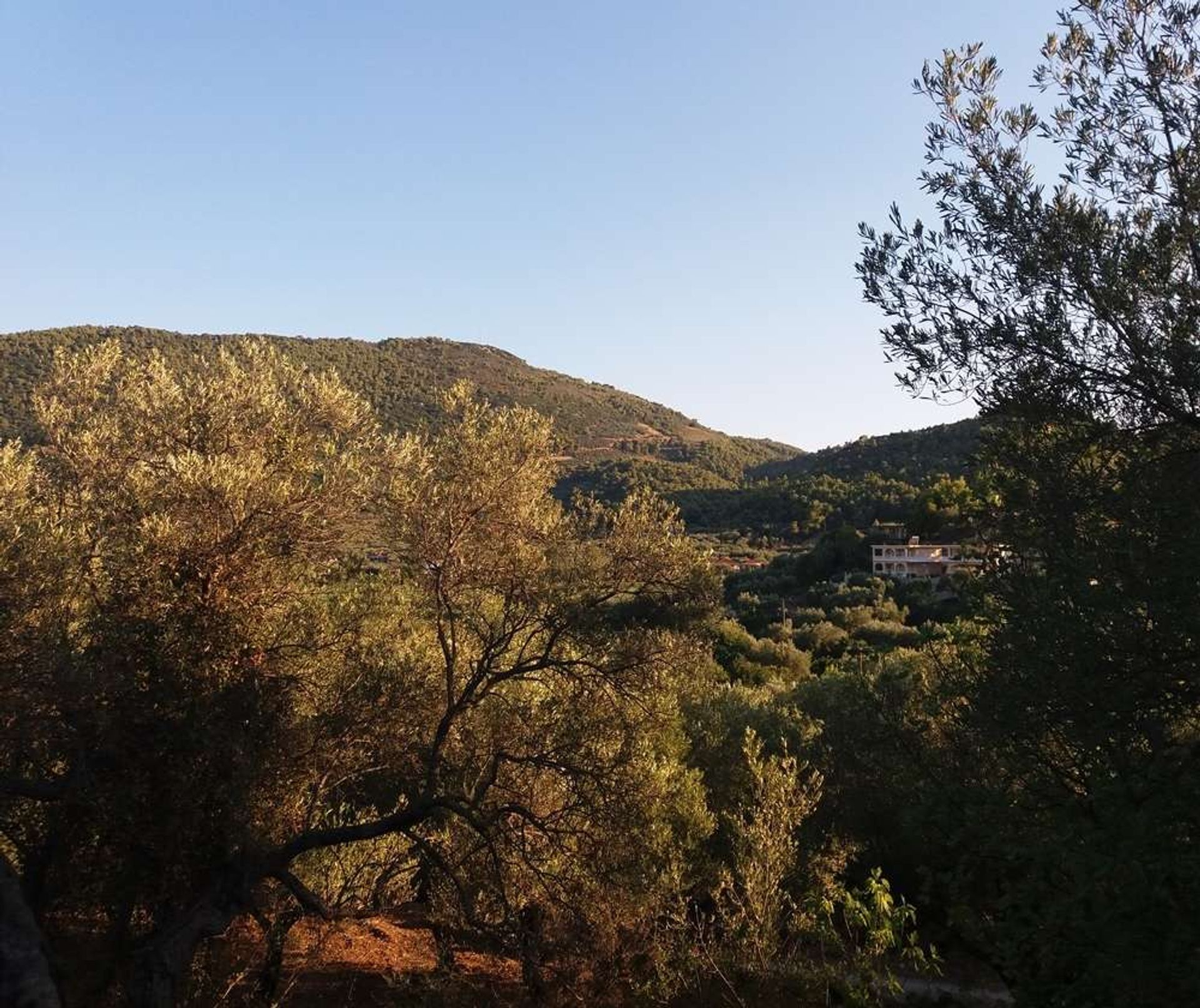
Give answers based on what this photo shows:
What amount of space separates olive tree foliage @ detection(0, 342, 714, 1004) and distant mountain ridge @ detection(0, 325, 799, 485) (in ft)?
175

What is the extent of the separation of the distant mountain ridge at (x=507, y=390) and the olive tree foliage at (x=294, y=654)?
53476 mm

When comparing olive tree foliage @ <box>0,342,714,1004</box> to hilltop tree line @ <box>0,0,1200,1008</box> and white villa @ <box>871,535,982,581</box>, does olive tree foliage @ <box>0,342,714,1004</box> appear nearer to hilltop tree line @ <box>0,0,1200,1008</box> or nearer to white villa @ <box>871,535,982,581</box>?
hilltop tree line @ <box>0,0,1200,1008</box>

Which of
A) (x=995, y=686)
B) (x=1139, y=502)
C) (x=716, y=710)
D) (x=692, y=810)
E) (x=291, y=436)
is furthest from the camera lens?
(x=716, y=710)

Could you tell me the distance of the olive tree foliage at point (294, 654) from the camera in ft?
24.5

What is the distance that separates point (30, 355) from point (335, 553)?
56.3 m

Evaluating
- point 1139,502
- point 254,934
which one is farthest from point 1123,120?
point 254,934

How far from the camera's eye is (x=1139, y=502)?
5.64 m

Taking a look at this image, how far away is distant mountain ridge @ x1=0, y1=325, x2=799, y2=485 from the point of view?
70.9 m

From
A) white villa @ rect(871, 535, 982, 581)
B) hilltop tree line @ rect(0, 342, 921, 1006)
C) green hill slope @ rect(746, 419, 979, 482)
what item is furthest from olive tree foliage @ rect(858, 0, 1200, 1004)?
white villa @ rect(871, 535, 982, 581)

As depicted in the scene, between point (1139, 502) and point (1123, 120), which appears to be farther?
point (1123, 120)

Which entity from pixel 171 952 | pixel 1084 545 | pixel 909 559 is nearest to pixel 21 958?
pixel 171 952

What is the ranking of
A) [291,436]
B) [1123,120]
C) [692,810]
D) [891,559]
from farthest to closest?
1. [891,559]
2. [692,810]
3. [291,436]
4. [1123,120]

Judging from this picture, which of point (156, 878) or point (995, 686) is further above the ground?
point (995, 686)

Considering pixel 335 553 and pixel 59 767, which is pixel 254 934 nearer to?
pixel 59 767
